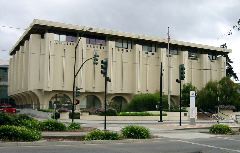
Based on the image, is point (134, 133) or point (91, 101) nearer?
point (134, 133)

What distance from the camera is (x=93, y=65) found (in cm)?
7962

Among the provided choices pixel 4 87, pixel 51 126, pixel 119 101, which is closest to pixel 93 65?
pixel 119 101

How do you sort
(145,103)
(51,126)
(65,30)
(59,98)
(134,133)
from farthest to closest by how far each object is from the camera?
(59,98), (65,30), (145,103), (51,126), (134,133)

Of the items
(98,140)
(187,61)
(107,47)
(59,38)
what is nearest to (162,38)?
(187,61)

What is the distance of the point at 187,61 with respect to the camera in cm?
9131

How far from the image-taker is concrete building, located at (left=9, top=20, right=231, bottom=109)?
247 ft

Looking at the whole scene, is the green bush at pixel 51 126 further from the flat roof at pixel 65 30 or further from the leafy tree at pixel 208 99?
the leafy tree at pixel 208 99

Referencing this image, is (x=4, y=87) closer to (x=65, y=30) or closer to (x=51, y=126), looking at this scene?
(x=65, y=30)

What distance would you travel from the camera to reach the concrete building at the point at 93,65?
247ft

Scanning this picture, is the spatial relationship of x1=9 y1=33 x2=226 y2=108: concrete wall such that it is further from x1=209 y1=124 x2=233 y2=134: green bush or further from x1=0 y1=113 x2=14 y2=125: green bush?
x1=0 y1=113 x2=14 y2=125: green bush

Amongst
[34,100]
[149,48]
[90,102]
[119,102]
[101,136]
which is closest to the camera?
[101,136]

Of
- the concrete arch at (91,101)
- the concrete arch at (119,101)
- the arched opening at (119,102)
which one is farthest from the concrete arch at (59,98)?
the concrete arch at (119,101)

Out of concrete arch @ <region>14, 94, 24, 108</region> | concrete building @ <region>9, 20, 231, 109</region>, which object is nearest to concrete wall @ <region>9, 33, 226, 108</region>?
concrete building @ <region>9, 20, 231, 109</region>

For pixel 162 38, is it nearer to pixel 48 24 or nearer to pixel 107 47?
pixel 107 47
